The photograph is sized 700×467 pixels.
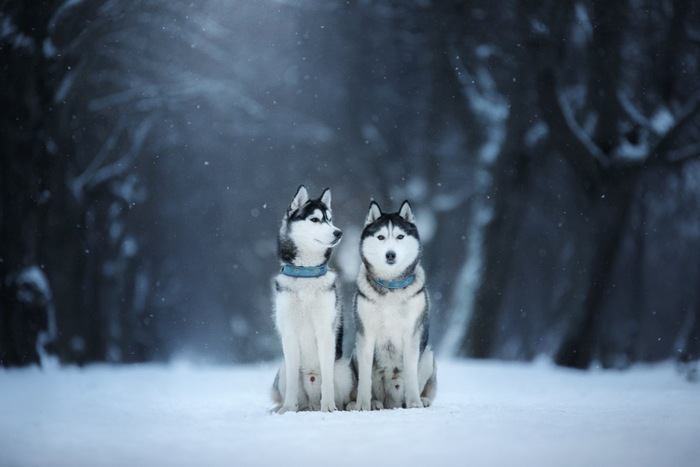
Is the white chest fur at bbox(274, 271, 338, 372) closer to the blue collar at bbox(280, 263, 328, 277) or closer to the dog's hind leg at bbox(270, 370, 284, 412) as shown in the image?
the blue collar at bbox(280, 263, 328, 277)

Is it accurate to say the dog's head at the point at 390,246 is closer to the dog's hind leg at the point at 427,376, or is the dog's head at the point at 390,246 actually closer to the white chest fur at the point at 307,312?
the white chest fur at the point at 307,312

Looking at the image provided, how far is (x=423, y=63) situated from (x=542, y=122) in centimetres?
161

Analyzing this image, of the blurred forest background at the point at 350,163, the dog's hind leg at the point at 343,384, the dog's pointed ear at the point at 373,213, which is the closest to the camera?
the dog's hind leg at the point at 343,384

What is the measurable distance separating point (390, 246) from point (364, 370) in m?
0.74

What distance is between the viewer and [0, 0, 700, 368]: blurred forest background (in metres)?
7.91

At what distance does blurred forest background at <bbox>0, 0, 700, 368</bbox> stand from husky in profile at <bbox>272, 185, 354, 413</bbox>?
153 inches

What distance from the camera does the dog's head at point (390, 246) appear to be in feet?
14.8

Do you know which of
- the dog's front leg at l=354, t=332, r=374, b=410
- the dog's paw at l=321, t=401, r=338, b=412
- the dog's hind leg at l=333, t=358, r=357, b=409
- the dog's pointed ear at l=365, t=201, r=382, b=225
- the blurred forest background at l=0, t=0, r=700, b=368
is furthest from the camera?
the blurred forest background at l=0, t=0, r=700, b=368

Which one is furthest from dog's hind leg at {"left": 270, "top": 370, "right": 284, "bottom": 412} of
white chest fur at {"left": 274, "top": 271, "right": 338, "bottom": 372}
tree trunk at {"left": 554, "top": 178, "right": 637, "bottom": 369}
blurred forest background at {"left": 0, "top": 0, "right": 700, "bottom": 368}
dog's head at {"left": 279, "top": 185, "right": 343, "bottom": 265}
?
tree trunk at {"left": 554, "top": 178, "right": 637, "bottom": 369}

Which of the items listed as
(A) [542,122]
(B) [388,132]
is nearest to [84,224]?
(B) [388,132]

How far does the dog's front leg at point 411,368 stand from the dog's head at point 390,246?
1.29 ft

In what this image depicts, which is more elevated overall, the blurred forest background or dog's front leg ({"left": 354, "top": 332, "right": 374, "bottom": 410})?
the blurred forest background

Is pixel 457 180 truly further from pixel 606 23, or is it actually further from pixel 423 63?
pixel 606 23

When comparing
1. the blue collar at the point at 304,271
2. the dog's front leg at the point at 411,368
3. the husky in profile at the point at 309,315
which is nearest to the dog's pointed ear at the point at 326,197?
the husky in profile at the point at 309,315
